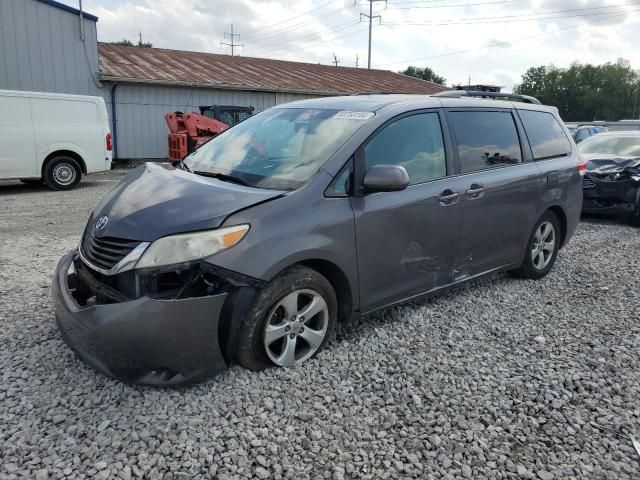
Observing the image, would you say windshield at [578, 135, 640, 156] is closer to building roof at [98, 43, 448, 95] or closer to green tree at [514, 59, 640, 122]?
building roof at [98, 43, 448, 95]

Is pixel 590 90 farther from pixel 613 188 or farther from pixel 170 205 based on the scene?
pixel 170 205

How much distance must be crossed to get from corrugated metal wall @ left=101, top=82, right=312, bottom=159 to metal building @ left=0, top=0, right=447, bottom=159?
31mm

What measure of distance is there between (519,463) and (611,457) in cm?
47

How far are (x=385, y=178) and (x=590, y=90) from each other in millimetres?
93995

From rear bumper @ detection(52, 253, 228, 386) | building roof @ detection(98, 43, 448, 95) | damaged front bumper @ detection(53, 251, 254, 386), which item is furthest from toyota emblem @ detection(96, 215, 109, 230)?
building roof @ detection(98, 43, 448, 95)

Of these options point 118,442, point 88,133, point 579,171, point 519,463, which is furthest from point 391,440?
point 88,133

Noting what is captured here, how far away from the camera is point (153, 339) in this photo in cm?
258

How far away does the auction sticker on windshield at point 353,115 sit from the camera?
356 cm

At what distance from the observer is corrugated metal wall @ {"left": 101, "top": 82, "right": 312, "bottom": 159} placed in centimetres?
1686

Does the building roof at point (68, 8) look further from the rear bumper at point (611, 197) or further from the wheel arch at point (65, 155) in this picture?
the rear bumper at point (611, 197)

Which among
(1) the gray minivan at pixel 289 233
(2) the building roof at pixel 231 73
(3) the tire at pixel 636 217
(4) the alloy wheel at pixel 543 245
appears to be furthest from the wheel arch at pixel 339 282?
(2) the building roof at pixel 231 73

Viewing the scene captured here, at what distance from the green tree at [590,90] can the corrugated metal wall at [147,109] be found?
247ft

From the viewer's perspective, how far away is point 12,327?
361 cm

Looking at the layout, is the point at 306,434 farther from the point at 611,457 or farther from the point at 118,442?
the point at 611,457
